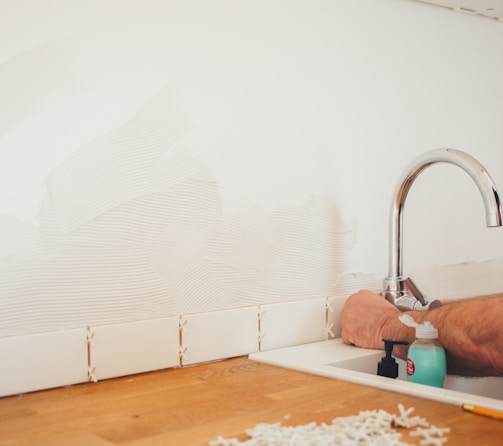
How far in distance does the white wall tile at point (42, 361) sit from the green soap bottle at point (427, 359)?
1.88ft

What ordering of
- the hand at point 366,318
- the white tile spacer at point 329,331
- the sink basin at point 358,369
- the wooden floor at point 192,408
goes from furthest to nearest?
1. the white tile spacer at point 329,331
2. the hand at point 366,318
3. the sink basin at point 358,369
4. the wooden floor at point 192,408

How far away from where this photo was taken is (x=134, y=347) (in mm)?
1289

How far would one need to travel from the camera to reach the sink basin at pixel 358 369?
3.74 feet

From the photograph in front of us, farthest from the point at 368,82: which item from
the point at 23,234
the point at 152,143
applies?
the point at 23,234

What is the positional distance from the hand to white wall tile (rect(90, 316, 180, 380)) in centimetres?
38

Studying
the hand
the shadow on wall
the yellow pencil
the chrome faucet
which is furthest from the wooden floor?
the chrome faucet

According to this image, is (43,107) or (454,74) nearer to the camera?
(43,107)

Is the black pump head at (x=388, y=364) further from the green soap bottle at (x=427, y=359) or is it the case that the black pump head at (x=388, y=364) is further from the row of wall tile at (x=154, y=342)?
the row of wall tile at (x=154, y=342)

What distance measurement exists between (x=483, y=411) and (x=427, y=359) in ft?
0.85

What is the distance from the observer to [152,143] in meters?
1.32

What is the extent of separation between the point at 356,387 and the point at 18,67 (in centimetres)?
75

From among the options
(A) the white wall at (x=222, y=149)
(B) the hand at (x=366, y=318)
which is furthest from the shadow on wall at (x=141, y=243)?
(B) the hand at (x=366, y=318)

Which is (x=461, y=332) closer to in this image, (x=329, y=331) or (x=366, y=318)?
(x=366, y=318)

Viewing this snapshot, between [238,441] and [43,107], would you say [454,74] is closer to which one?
[43,107]
